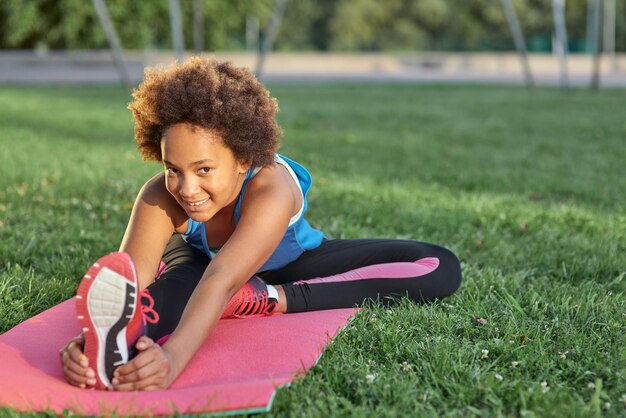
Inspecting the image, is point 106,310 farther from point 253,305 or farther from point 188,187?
point 253,305

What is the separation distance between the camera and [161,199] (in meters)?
2.95

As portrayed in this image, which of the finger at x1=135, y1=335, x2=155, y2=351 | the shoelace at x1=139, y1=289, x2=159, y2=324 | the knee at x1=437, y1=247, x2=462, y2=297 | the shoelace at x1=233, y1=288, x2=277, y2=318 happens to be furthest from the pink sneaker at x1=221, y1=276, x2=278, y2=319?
the knee at x1=437, y1=247, x2=462, y2=297

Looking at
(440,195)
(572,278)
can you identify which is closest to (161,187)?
(572,278)

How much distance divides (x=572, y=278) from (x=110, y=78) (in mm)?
22553

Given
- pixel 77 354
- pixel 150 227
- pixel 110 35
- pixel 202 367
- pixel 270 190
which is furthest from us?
pixel 110 35

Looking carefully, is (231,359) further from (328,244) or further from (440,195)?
(440,195)

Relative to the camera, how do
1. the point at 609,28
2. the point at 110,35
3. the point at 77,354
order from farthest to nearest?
1. the point at 609,28
2. the point at 110,35
3. the point at 77,354

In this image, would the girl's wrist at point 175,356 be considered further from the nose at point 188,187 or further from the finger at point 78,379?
the nose at point 188,187

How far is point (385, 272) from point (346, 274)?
17 centimetres

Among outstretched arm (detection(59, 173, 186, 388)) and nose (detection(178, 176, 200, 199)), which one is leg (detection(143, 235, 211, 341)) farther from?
nose (detection(178, 176, 200, 199))

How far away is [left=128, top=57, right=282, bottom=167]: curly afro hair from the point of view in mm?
2629

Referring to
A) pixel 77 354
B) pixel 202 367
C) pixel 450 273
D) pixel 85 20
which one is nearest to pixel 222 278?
pixel 202 367

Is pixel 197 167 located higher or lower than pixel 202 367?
higher

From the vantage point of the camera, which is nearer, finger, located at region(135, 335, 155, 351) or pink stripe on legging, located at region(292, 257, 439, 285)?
finger, located at region(135, 335, 155, 351)
